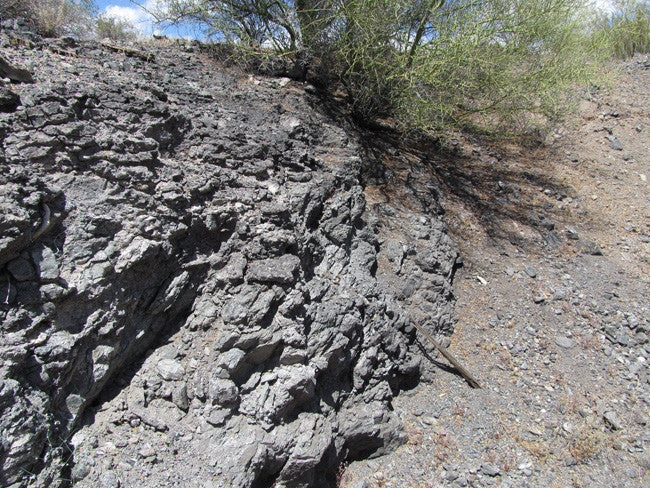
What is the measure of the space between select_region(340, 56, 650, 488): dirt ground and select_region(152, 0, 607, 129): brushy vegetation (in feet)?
3.45

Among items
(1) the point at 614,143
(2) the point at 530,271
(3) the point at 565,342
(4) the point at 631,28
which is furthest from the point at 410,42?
(4) the point at 631,28

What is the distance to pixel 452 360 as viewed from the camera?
411 cm

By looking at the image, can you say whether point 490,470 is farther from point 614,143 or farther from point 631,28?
point 631,28

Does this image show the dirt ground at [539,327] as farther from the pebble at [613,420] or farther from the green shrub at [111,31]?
the green shrub at [111,31]

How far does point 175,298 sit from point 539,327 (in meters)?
4.06

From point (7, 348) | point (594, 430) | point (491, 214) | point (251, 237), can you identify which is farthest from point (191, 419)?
point (491, 214)

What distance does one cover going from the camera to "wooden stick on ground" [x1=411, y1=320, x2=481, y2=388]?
4.06 meters

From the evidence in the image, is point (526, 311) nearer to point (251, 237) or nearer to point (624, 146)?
point (251, 237)

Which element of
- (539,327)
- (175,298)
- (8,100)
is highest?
(8,100)

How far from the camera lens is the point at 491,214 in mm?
5676

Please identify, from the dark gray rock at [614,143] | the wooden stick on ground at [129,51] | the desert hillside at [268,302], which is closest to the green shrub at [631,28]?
the dark gray rock at [614,143]

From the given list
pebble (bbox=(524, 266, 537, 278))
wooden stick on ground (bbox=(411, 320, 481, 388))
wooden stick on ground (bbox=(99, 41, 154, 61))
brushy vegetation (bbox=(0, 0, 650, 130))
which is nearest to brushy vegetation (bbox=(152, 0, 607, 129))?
brushy vegetation (bbox=(0, 0, 650, 130))

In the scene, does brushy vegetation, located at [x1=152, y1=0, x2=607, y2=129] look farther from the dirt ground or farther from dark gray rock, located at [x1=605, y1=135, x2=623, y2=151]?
dark gray rock, located at [x1=605, y1=135, x2=623, y2=151]

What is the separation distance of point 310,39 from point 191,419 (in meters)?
5.20
